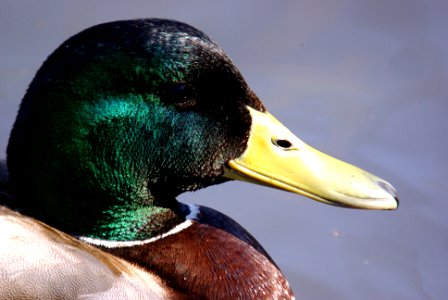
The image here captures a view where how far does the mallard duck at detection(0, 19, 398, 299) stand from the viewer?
2.83m

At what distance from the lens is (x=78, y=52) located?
2848 mm

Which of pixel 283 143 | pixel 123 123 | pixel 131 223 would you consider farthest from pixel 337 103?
pixel 123 123

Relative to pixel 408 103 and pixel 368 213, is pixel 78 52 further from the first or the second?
pixel 408 103

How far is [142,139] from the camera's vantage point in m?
2.94

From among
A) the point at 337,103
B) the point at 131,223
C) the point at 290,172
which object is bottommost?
the point at 337,103

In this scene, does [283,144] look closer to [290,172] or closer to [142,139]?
[290,172]

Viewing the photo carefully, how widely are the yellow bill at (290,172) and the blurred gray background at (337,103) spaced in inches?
48.0

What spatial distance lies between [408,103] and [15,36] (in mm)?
2058

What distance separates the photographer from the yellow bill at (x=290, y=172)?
3.03 meters

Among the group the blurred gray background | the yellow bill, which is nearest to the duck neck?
the yellow bill

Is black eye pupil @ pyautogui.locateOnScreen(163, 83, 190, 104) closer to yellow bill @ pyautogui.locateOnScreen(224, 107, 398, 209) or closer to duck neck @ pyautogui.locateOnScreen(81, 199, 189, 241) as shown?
yellow bill @ pyautogui.locateOnScreen(224, 107, 398, 209)

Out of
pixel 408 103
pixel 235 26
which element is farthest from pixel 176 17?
pixel 408 103

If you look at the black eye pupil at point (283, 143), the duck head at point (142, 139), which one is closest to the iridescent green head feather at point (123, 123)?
the duck head at point (142, 139)

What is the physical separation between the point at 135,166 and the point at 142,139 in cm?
9
